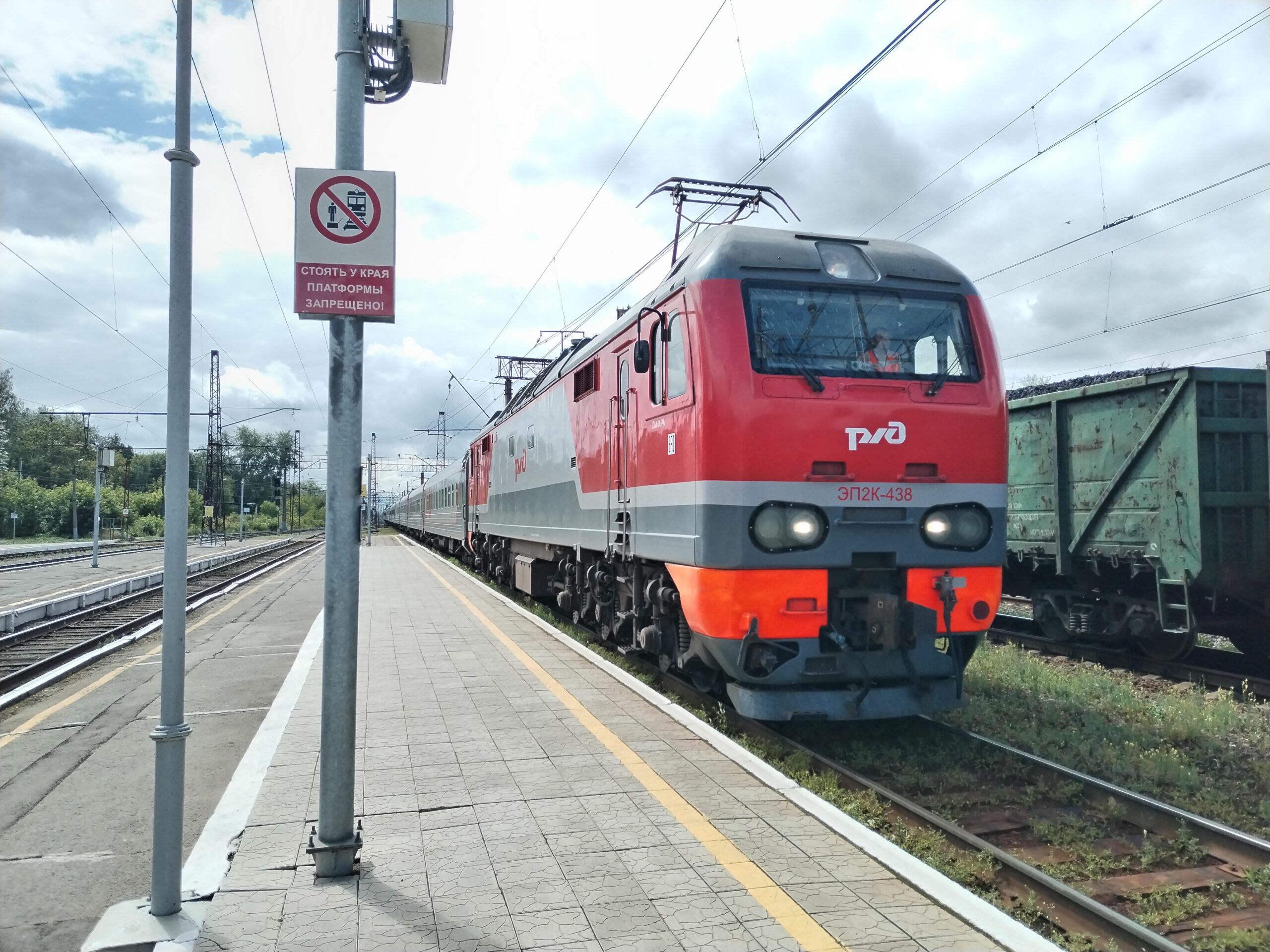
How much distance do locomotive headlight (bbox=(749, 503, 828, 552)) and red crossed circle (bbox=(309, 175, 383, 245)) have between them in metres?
3.03

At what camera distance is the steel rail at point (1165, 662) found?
27.1ft

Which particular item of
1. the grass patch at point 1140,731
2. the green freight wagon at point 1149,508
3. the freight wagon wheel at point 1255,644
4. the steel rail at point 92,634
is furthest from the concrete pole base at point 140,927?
the freight wagon wheel at point 1255,644

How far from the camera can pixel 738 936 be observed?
3316 mm

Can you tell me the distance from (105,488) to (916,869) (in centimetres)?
7935

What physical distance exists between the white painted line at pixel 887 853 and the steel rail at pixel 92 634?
7810 mm

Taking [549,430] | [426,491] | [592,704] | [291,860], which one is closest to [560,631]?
[549,430]

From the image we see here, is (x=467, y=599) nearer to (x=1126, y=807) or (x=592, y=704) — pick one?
(x=592, y=704)

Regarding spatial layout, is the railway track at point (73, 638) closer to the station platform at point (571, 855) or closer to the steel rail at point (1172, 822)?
the station platform at point (571, 855)

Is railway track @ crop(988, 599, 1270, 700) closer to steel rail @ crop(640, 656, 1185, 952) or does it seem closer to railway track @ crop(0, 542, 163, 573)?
steel rail @ crop(640, 656, 1185, 952)

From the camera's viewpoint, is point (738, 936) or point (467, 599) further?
point (467, 599)

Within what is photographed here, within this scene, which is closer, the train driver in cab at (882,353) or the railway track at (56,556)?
the train driver in cab at (882,353)

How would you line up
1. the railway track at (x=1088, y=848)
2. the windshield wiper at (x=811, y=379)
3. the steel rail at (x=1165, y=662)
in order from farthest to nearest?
1. the steel rail at (x=1165, y=662)
2. the windshield wiper at (x=811, y=379)
3. the railway track at (x=1088, y=848)

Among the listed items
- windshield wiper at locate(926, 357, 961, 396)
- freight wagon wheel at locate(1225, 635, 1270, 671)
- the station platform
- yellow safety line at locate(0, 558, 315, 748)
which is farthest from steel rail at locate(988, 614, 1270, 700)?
yellow safety line at locate(0, 558, 315, 748)

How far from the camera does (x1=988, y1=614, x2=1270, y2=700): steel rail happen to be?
27.1 feet
